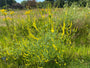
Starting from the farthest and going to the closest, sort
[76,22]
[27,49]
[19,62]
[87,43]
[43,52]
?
[76,22]
[87,43]
[19,62]
[27,49]
[43,52]

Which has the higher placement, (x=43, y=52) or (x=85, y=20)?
(x=85, y=20)

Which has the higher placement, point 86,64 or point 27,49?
point 27,49

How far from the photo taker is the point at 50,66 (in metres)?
2.00

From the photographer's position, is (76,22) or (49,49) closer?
(49,49)

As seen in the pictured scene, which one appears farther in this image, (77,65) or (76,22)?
(76,22)

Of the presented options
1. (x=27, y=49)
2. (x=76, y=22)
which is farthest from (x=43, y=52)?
(x=76, y=22)

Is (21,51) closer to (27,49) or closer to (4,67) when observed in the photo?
(27,49)

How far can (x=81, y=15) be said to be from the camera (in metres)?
3.49

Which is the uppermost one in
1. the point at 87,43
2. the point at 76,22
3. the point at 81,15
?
the point at 81,15

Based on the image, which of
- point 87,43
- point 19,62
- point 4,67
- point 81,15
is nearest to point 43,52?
point 19,62

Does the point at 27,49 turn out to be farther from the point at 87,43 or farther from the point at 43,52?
the point at 87,43

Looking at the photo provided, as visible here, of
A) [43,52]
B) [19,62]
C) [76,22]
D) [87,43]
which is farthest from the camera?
[76,22]

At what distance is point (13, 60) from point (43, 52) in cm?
81

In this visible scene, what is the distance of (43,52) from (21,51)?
52cm
